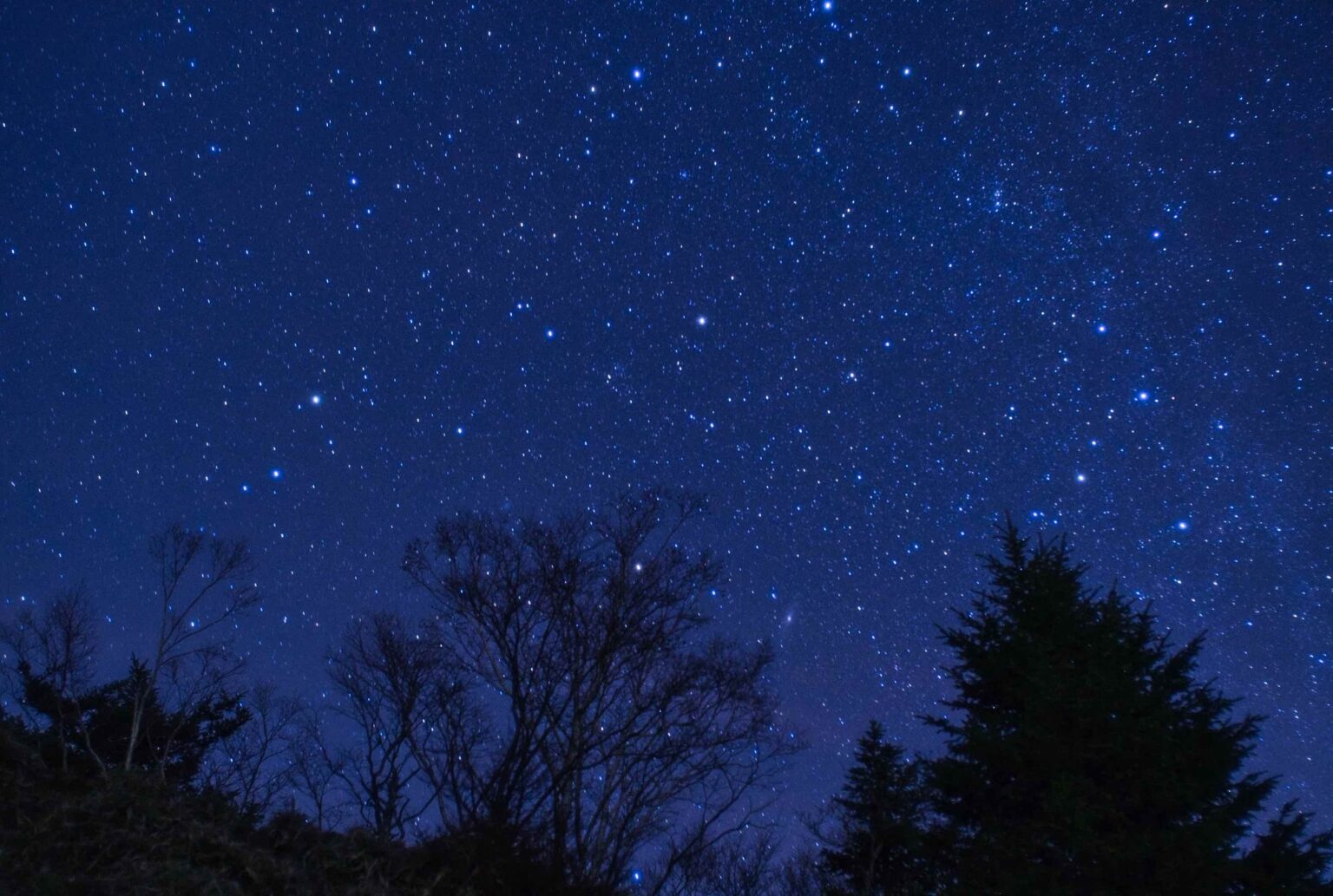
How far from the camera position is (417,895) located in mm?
7480

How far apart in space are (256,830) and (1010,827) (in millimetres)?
7306

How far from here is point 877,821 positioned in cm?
1683

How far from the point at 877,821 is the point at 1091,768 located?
9762 mm

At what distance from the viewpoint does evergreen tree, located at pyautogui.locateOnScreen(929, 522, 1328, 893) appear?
7223mm

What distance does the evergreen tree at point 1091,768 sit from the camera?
722cm

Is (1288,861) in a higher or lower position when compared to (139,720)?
lower

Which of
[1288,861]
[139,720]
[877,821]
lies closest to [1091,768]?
[1288,861]

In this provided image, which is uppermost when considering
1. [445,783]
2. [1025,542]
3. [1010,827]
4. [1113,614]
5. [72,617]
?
[72,617]

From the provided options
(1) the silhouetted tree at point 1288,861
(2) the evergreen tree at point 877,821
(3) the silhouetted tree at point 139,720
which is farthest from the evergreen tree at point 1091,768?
(3) the silhouetted tree at point 139,720

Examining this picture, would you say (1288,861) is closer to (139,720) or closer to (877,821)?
(877,821)

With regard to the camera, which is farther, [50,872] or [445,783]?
[445,783]

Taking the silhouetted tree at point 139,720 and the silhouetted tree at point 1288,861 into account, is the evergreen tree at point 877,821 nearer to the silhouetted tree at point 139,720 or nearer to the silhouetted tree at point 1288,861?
the silhouetted tree at point 1288,861

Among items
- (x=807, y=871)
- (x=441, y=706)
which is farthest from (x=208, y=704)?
(x=807, y=871)

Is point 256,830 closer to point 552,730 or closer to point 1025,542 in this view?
point 552,730
